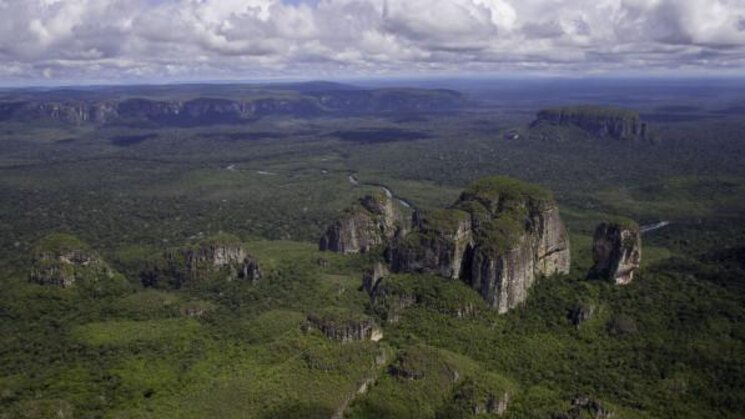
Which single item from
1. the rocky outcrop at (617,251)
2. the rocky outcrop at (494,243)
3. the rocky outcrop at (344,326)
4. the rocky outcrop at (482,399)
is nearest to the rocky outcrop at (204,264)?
the rocky outcrop at (494,243)

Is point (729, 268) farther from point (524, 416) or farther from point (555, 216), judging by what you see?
point (524, 416)

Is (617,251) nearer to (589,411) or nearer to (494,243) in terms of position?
(494,243)

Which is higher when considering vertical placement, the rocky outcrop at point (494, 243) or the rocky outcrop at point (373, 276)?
the rocky outcrop at point (494, 243)

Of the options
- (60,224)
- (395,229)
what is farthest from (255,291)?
(60,224)

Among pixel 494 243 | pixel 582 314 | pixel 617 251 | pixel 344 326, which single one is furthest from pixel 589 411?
pixel 617 251

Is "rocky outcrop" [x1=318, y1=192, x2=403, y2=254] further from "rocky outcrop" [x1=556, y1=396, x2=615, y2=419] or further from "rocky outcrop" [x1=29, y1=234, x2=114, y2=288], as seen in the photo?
"rocky outcrop" [x1=556, y1=396, x2=615, y2=419]

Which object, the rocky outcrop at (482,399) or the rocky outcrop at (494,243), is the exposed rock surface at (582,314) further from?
the rocky outcrop at (482,399)
